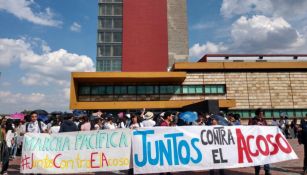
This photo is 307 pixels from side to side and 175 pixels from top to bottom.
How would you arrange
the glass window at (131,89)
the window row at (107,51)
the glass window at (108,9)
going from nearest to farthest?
1. the glass window at (131,89)
2. the window row at (107,51)
3. the glass window at (108,9)

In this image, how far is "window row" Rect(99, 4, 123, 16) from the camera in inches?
2202

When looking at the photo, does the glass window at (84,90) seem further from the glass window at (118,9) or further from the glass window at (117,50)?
the glass window at (118,9)

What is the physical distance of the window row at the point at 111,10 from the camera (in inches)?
2202

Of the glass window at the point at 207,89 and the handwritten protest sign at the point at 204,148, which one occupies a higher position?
the glass window at the point at 207,89

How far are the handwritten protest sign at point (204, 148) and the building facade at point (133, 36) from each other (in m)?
48.1

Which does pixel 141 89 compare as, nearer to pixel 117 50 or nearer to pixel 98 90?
pixel 98 90

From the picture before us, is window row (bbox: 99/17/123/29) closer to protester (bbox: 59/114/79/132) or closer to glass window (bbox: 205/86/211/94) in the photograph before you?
glass window (bbox: 205/86/211/94)

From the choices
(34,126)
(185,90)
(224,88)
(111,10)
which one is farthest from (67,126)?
(111,10)

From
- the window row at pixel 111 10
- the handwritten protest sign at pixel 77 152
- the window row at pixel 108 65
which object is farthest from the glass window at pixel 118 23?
the handwritten protest sign at pixel 77 152

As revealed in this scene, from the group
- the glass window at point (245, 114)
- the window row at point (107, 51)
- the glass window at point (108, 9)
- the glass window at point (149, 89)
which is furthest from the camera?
the glass window at point (108, 9)

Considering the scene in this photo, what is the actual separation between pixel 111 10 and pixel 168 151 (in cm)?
5301

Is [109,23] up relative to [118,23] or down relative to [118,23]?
down

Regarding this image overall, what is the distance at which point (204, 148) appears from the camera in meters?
7.02

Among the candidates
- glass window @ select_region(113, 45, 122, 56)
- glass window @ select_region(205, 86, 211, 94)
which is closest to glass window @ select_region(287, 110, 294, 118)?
glass window @ select_region(205, 86, 211, 94)
